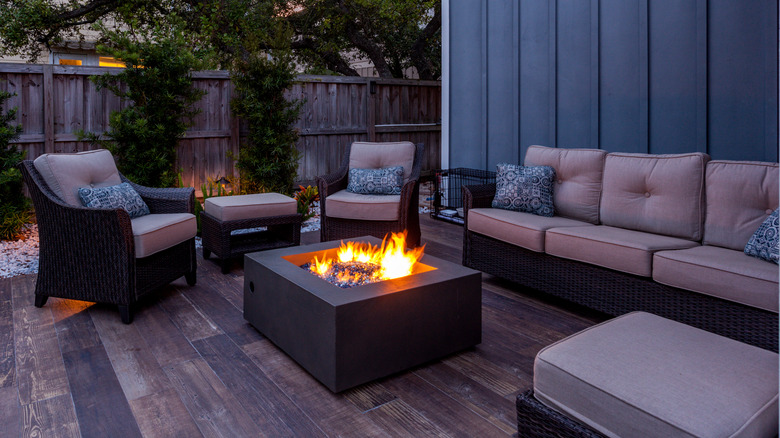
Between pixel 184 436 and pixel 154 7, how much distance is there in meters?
8.43

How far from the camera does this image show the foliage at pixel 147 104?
516cm

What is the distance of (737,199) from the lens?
105 inches

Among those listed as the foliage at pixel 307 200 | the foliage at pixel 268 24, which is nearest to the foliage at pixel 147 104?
the foliage at pixel 307 200

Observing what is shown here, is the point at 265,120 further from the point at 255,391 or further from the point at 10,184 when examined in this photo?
the point at 255,391

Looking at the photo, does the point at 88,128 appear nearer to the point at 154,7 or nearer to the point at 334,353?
the point at 154,7

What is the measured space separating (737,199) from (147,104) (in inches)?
201

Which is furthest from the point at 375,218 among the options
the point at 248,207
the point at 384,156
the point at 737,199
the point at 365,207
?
the point at 737,199

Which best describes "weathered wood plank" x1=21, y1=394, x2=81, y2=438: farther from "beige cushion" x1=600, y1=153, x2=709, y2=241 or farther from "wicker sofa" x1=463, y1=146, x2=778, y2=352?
"beige cushion" x1=600, y1=153, x2=709, y2=241

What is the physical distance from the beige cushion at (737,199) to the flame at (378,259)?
5.18 ft

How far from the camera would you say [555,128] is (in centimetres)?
495

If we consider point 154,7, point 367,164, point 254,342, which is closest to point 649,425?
point 254,342

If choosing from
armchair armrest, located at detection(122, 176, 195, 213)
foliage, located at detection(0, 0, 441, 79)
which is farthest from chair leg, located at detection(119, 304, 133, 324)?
foliage, located at detection(0, 0, 441, 79)

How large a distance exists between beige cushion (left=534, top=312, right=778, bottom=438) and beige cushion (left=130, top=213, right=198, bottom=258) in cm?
232

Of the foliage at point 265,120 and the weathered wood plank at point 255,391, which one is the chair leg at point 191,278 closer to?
the weathered wood plank at point 255,391
